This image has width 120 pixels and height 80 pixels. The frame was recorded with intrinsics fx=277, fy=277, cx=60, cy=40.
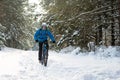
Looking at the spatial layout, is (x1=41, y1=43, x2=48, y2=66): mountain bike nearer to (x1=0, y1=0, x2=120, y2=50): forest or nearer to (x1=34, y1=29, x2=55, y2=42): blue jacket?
(x1=34, y1=29, x2=55, y2=42): blue jacket

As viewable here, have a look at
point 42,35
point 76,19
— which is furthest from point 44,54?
point 76,19

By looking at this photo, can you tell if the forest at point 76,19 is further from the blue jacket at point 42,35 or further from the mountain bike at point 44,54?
the mountain bike at point 44,54

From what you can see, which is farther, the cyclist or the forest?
the forest

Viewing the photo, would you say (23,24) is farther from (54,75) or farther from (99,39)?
(54,75)

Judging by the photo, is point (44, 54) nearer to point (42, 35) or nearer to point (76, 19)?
point (42, 35)

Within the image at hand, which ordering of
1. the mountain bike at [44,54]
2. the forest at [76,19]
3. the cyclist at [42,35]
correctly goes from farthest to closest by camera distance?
the forest at [76,19] < the cyclist at [42,35] < the mountain bike at [44,54]


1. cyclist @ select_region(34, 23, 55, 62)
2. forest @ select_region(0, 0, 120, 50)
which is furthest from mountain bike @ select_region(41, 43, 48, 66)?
forest @ select_region(0, 0, 120, 50)

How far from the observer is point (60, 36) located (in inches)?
794

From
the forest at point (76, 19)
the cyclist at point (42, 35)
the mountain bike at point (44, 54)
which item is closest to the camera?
the mountain bike at point (44, 54)

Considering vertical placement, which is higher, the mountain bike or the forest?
the forest

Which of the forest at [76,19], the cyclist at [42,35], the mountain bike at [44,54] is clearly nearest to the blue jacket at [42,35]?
the cyclist at [42,35]

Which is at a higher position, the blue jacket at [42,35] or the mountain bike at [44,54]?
the blue jacket at [42,35]

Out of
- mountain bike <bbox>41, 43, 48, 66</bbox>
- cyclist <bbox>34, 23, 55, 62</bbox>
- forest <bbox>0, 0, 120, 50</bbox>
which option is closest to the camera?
mountain bike <bbox>41, 43, 48, 66</bbox>

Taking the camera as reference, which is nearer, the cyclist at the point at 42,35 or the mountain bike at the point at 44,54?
the mountain bike at the point at 44,54
